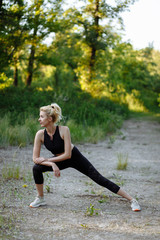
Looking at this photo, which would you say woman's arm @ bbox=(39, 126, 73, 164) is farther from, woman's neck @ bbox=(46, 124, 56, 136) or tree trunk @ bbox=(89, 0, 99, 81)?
tree trunk @ bbox=(89, 0, 99, 81)

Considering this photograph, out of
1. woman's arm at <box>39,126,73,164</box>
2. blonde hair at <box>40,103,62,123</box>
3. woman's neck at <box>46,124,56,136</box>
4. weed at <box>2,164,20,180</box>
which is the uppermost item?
blonde hair at <box>40,103,62,123</box>

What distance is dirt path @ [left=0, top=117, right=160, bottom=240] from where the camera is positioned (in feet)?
10.4

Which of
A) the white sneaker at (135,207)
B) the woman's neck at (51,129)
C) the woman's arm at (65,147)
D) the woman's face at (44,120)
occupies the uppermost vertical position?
the woman's face at (44,120)

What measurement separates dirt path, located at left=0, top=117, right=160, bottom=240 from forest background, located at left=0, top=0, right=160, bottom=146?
285cm

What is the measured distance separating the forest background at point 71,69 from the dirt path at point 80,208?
112 inches

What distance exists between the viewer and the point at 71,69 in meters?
24.2

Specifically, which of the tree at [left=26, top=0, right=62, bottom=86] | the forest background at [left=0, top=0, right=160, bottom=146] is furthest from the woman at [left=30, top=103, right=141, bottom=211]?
the tree at [left=26, top=0, right=62, bottom=86]

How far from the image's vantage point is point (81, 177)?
5.84 metres

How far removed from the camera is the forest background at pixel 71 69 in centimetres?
1025

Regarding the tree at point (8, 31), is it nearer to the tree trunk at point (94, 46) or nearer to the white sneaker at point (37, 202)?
the tree trunk at point (94, 46)

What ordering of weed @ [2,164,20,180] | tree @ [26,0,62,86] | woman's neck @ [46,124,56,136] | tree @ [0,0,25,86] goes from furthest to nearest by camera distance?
1. tree @ [26,0,62,86]
2. tree @ [0,0,25,86]
3. weed @ [2,164,20,180]
4. woman's neck @ [46,124,56,136]

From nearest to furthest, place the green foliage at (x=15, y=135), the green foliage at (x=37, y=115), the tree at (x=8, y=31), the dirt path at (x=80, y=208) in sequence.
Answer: the dirt path at (x=80, y=208), the green foliage at (x=15, y=135), the green foliage at (x=37, y=115), the tree at (x=8, y=31)

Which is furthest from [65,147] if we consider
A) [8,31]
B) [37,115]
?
[8,31]

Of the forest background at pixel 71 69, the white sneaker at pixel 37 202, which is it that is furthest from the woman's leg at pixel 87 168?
the forest background at pixel 71 69
